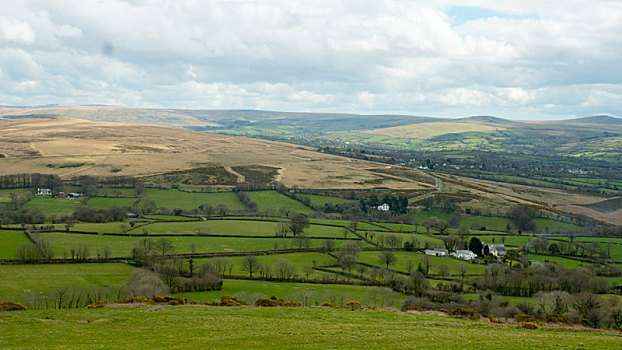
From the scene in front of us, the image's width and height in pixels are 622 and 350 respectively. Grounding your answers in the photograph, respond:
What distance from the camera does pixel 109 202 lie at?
440 feet

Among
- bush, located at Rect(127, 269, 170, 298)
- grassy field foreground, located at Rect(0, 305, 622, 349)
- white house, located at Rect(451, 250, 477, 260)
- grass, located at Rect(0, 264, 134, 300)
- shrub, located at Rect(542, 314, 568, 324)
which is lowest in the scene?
white house, located at Rect(451, 250, 477, 260)

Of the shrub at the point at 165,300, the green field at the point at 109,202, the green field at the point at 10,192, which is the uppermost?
the shrub at the point at 165,300

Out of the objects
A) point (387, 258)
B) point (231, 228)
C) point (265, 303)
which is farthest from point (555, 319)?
point (231, 228)

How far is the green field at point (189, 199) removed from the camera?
13962 centimetres

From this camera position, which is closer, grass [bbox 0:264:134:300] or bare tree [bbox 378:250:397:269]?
grass [bbox 0:264:134:300]

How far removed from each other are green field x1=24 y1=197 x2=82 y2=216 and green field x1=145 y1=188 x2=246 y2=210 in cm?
2328

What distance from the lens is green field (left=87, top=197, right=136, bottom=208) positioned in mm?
129325

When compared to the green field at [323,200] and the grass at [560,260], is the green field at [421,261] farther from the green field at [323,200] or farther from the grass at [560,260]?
the green field at [323,200]

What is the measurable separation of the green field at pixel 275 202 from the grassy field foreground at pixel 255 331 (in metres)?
101

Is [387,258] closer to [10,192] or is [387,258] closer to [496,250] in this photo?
[496,250]

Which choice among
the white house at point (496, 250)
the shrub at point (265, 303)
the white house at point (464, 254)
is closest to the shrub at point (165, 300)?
the shrub at point (265, 303)

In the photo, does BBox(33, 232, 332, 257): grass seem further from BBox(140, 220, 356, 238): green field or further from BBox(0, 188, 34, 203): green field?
BBox(0, 188, 34, 203): green field

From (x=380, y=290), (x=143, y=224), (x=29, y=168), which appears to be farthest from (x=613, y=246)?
(x=29, y=168)

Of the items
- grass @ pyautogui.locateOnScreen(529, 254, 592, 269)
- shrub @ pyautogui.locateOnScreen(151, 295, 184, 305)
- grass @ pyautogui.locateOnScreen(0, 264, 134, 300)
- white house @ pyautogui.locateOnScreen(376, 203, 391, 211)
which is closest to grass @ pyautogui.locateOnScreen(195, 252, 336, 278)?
grass @ pyautogui.locateOnScreen(0, 264, 134, 300)
